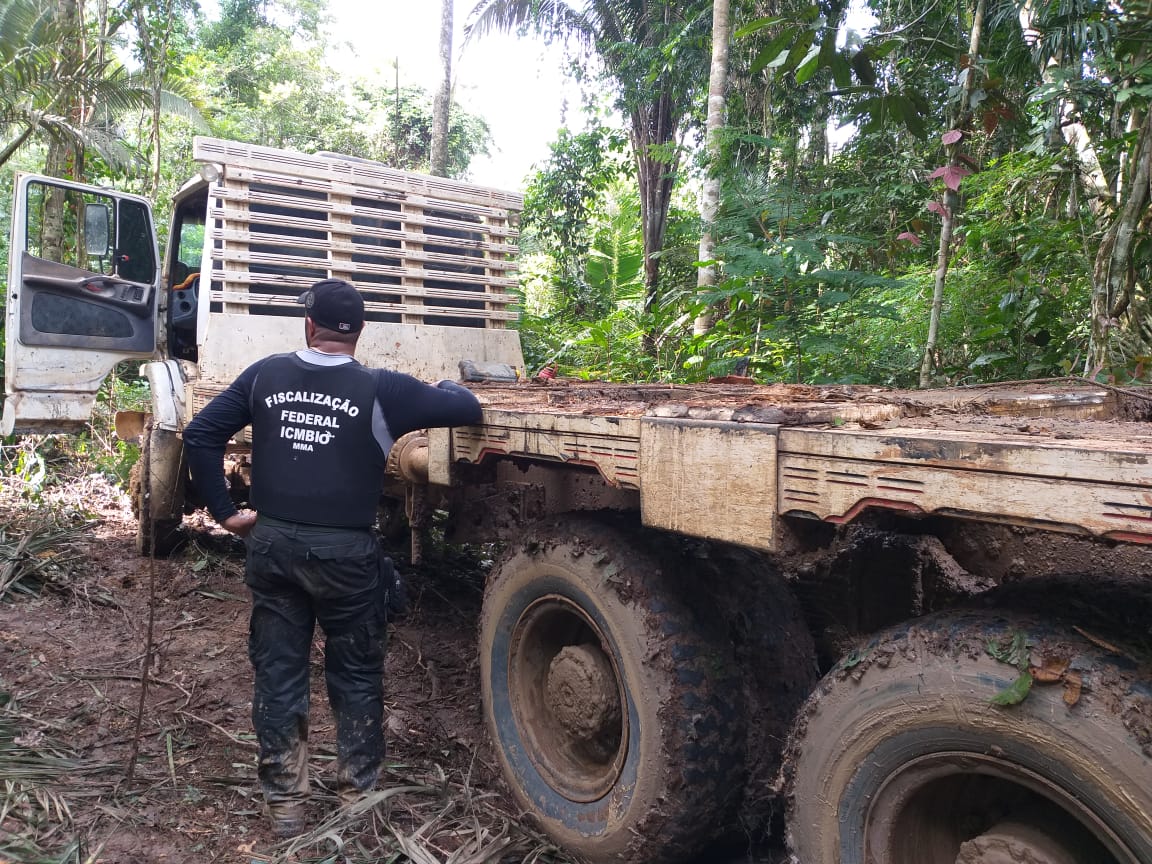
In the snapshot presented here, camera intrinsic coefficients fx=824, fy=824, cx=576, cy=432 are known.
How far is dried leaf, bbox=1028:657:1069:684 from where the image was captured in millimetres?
1472

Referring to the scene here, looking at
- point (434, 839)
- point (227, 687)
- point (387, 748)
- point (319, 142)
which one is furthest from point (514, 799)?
point (319, 142)

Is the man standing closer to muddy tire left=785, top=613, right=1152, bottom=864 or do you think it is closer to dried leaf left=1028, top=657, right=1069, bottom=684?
muddy tire left=785, top=613, right=1152, bottom=864

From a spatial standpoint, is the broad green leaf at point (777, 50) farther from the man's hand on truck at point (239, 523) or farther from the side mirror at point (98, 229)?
the side mirror at point (98, 229)

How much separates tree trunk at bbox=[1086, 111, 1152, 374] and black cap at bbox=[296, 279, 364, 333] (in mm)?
4018

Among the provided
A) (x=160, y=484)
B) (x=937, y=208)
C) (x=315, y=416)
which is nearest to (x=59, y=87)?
(x=160, y=484)

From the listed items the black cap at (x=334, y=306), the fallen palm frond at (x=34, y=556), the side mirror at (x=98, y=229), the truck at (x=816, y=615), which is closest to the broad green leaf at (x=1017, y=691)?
the truck at (x=816, y=615)

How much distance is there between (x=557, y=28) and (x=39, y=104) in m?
7.56

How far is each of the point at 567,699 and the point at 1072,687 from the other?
154cm

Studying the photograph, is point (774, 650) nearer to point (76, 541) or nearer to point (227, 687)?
point (227, 687)

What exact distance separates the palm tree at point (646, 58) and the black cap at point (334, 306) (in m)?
8.12

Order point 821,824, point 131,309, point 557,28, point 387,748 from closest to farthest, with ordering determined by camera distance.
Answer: point 821,824
point 387,748
point 131,309
point 557,28

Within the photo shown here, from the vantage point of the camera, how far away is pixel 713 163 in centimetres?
729

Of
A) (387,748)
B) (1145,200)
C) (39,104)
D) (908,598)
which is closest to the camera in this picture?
(908,598)

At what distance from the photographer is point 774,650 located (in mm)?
2559
